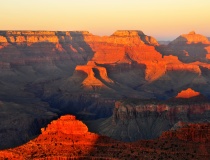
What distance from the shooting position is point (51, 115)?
541ft

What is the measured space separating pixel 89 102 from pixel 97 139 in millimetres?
126191

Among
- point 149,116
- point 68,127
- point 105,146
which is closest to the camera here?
point 105,146

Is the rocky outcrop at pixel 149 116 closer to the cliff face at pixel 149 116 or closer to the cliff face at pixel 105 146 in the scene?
the cliff face at pixel 149 116

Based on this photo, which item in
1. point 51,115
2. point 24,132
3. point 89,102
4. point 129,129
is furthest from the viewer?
point 89,102

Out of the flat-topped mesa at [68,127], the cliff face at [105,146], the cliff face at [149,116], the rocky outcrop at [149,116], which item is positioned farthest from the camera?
the rocky outcrop at [149,116]

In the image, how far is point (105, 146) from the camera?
66750 millimetres

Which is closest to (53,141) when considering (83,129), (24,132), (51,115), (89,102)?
(83,129)

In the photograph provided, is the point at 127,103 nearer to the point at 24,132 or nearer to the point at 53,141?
the point at 24,132

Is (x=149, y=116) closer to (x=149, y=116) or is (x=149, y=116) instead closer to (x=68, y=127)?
(x=149, y=116)

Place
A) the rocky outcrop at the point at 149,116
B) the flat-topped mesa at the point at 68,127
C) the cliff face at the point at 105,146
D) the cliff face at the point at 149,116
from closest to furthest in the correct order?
the cliff face at the point at 105,146
the flat-topped mesa at the point at 68,127
the cliff face at the point at 149,116
the rocky outcrop at the point at 149,116

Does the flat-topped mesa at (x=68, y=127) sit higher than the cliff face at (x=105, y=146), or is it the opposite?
the flat-topped mesa at (x=68, y=127)

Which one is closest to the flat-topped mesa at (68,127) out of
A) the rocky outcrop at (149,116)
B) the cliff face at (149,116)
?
the cliff face at (149,116)

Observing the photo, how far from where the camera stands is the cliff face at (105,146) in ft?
208

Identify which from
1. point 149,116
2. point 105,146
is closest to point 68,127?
point 105,146
